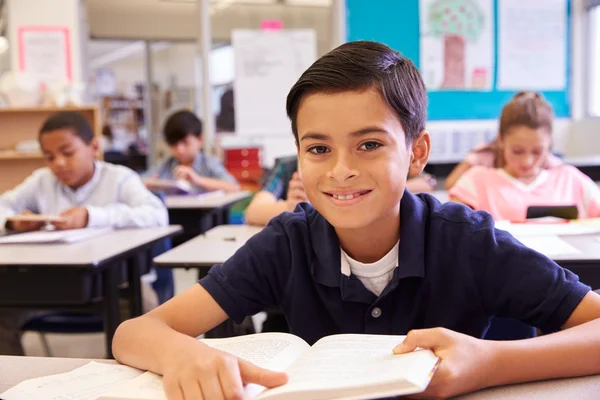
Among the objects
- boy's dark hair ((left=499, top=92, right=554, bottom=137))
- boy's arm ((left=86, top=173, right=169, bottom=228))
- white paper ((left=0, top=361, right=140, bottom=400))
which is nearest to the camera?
white paper ((left=0, top=361, right=140, bottom=400))

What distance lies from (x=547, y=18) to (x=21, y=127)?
4.41m

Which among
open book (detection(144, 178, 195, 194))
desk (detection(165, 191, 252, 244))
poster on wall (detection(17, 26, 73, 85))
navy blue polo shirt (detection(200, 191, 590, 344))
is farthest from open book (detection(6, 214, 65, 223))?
poster on wall (detection(17, 26, 73, 85))

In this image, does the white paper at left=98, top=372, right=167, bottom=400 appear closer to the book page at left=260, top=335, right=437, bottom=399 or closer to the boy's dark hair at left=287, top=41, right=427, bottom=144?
the book page at left=260, top=335, right=437, bottom=399

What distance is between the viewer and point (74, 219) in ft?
8.64

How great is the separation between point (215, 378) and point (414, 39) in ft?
16.5

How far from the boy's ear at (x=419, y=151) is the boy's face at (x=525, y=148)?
1.39m

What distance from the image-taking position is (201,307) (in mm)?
1157

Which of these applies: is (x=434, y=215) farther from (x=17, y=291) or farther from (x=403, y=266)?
(x=17, y=291)

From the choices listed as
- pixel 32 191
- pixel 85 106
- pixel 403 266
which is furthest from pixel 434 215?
pixel 85 106

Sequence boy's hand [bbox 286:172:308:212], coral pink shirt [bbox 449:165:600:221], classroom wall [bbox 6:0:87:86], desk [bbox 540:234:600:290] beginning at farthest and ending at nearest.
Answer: classroom wall [bbox 6:0:87:86], coral pink shirt [bbox 449:165:600:221], boy's hand [bbox 286:172:308:212], desk [bbox 540:234:600:290]

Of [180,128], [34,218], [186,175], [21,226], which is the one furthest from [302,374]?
[180,128]

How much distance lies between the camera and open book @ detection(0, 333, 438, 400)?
752mm

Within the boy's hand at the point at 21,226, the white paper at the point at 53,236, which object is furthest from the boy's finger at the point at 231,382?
the boy's hand at the point at 21,226

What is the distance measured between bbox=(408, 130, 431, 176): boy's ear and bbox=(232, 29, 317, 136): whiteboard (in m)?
4.37
